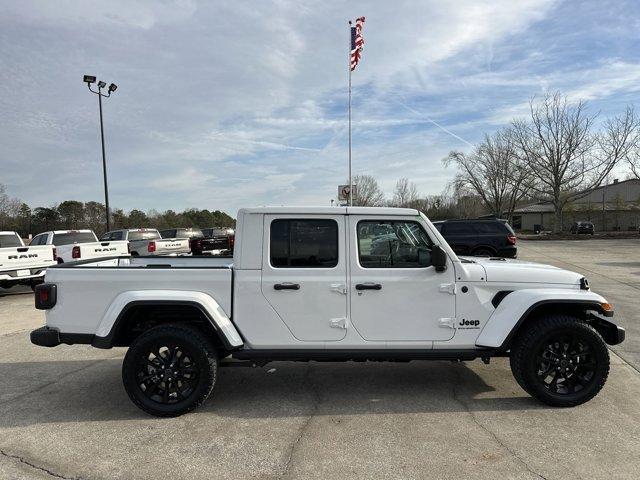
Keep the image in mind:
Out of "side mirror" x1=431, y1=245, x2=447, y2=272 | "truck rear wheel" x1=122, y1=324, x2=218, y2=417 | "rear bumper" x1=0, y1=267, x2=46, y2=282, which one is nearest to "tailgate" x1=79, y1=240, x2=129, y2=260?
"rear bumper" x1=0, y1=267, x2=46, y2=282

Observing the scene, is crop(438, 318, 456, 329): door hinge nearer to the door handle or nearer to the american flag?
the door handle

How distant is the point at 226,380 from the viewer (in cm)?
500

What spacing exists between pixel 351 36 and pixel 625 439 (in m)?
24.9

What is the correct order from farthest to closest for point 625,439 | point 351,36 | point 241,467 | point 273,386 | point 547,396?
point 351,36
point 273,386
point 547,396
point 625,439
point 241,467

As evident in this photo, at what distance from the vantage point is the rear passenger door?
410 centimetres

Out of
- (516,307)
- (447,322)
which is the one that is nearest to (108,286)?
(447,322)

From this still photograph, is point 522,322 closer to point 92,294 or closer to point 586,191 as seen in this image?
point 92,294

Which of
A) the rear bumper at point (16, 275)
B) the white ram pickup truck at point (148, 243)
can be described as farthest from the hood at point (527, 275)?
the white ram pickup truck at point (148, 243)

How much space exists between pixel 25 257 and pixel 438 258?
1099 centimetres

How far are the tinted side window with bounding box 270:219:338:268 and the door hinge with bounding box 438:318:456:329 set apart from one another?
1.12m

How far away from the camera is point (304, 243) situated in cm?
421

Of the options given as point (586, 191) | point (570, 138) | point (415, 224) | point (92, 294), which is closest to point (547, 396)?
point (415, 224)

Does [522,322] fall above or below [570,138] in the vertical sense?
below

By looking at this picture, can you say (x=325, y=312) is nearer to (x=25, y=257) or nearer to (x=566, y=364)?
(x=566, y=364)
